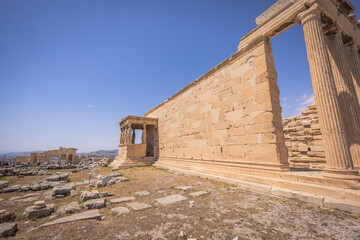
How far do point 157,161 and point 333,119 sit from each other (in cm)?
1280

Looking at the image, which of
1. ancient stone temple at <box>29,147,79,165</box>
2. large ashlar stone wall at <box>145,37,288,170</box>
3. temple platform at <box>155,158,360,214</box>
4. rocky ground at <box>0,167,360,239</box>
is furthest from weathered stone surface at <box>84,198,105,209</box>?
ancient stone temple at <box>29,147,79,165</box>

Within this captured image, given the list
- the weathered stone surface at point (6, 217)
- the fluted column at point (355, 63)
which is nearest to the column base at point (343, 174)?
the fluted column at point (355, 63)

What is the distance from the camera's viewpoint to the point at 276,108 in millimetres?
6086

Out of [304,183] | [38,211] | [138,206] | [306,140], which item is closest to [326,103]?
[304,183]

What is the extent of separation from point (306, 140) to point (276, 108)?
5.10 metres

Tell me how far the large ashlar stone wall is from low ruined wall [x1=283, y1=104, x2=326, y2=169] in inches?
186

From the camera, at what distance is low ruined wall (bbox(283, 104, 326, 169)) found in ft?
28.7

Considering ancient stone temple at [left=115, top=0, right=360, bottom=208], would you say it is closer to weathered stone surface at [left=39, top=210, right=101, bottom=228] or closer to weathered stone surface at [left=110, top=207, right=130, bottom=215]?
weathered stone surface at [left=110, top=207, right=130, bottom=215]

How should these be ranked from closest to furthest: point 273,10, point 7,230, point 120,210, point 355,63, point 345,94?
1. point 7,230
2. point 120,210
3. point 345,94
4. point 273,10
5. point 355,63

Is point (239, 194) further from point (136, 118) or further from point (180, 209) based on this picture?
point (136, 118)

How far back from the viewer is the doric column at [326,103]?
4.31 meters

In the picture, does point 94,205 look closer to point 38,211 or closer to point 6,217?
point 38,211

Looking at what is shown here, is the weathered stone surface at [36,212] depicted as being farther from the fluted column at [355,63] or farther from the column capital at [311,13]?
the fluted column at [355,63]

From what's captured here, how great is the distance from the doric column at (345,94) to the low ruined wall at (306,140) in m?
2.49
